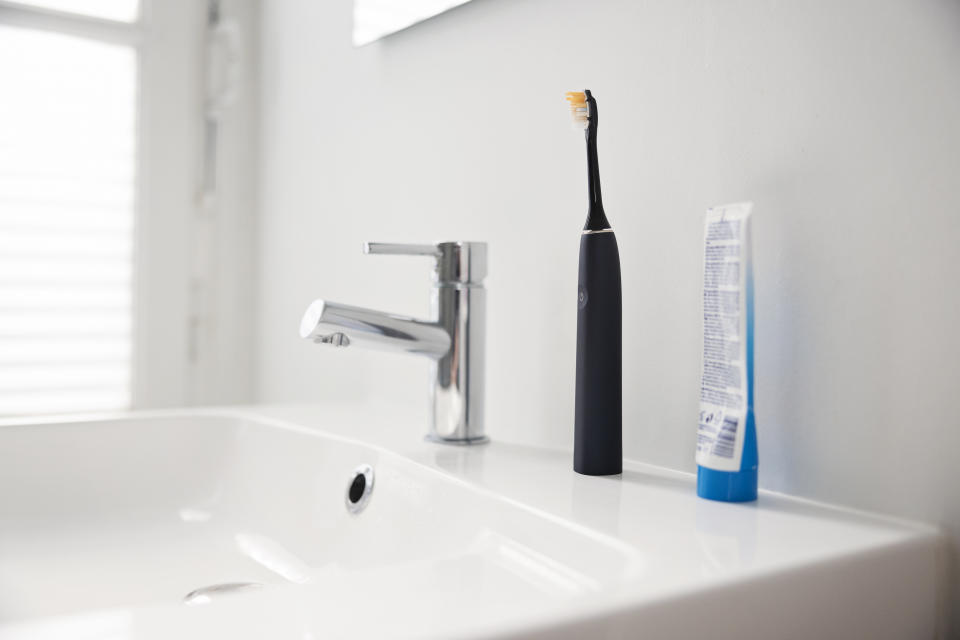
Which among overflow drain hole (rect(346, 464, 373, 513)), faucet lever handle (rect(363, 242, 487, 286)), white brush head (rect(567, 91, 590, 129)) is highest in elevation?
white brush head (rect(567, 91, 590, 129))

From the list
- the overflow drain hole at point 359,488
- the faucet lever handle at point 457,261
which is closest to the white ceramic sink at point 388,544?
the overflow drain hole at point 359,488

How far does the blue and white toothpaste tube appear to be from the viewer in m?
0.52

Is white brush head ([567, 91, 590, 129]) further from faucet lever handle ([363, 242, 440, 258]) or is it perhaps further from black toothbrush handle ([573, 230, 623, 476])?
faucet lever handle ([363, 242, 440, 258])

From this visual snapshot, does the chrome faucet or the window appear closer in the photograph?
the chrome faucet

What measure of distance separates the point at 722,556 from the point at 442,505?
0.25m

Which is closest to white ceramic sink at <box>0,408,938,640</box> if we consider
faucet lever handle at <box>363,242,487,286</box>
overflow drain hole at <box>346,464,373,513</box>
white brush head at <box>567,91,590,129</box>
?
overflow drain hole at <box>346,464,373,513</box>

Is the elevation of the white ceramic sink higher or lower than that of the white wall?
lower

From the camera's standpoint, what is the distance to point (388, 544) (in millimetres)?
667

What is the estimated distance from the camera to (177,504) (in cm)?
90

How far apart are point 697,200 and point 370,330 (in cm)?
28

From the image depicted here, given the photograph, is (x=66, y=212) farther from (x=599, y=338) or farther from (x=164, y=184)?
(x=599, y=338)

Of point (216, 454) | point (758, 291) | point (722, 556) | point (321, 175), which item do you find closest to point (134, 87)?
point (321, 175)

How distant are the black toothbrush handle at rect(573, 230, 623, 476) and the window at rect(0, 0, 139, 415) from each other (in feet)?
3.20

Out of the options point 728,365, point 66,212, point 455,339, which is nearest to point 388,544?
point 455,339
